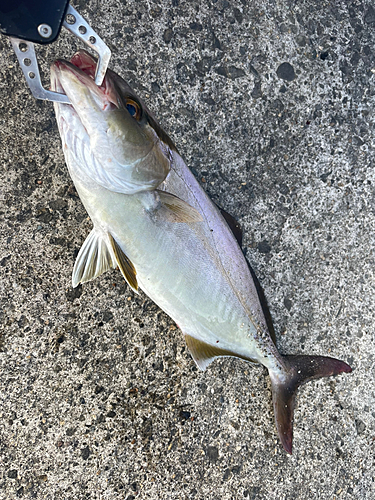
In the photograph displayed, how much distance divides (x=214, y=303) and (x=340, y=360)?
93cm

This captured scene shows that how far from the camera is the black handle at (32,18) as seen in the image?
123cm

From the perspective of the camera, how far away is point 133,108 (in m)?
1.49

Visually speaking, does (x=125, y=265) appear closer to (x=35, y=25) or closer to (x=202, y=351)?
(x=202, y=351)

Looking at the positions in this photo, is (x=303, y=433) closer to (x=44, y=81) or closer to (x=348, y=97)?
(x=348, y=97)

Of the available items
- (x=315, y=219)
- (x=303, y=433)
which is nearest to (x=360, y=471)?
(x=303, y=433)

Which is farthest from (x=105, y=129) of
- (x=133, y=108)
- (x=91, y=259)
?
(x=91, y=259)

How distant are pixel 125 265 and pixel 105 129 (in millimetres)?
614

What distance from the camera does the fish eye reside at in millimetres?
1481

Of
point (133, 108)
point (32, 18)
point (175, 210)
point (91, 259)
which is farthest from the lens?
point (91, 259)

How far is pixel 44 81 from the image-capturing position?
2039 millimetres

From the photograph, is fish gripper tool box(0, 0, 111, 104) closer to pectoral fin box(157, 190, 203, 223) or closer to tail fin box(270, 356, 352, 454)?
pectoral fin box(157, 190, 203, 223)

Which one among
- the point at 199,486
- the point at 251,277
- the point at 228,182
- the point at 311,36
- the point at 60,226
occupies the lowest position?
the point at 199,486

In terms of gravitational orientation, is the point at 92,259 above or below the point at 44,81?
below

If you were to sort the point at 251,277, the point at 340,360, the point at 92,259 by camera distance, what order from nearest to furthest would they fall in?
the point at 92,259 → the point at 251,277 → the point at 340,360
